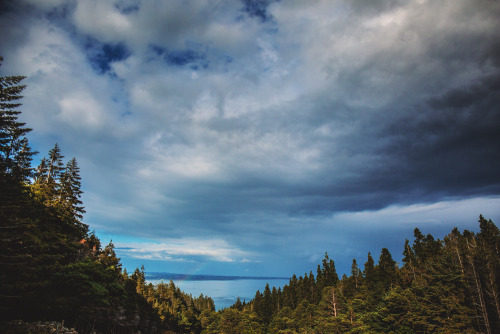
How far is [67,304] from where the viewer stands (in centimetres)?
3014

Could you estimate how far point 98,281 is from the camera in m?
35.2

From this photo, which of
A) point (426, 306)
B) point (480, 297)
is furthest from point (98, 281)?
point (480, 297)

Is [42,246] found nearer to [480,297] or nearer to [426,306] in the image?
[426,306]

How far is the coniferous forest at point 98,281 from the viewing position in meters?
22.7

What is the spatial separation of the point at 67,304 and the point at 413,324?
167 feet

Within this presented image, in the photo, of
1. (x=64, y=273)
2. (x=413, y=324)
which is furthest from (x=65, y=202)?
(x=413, y=324)

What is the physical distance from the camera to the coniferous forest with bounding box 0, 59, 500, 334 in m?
22.7

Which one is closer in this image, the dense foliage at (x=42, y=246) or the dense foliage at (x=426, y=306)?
the dense foliage at (x=42, y=246)

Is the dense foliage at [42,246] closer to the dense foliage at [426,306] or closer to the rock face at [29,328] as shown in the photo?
the rock face at [29,328]

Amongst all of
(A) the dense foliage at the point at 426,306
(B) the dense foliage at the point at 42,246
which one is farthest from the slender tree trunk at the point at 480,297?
(B) the dense foliage at the point at 42,246

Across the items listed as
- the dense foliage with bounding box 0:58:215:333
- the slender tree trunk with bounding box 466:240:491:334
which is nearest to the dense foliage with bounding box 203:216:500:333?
the slender tree trunk with bounding box 466:240:491:334

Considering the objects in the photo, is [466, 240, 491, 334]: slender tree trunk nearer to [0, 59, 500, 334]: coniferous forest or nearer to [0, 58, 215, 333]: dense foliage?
[0, 59, 500, 334]: coniferous forest

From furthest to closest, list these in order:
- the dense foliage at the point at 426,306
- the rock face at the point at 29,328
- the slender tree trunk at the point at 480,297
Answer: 1. the slender tree trunk at the point at 480,297
2. the dense foliage at the point at 426,306
3. the rock face at the point at 29,328

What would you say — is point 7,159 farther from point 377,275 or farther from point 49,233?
point 377,275
